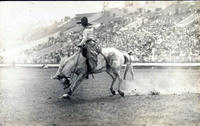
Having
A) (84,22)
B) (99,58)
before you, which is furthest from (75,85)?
(84,22)

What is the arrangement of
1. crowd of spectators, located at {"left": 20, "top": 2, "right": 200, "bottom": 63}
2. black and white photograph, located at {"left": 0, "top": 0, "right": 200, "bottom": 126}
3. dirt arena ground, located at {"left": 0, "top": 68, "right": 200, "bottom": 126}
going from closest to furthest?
dirt arena ground, located at {"left": 0, "top": 68, "right": 200, "bottom": 126}
black and white photograph, located at {"left": 0, "top": 0, "right": 200, "bottom": 126}
crowd of spectators, located at {"left": 20, "top": 2, "right": 200, "bottom": 63}

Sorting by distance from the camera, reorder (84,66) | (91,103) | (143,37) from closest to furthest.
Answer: (91,103) → (84,66) → (143,37)

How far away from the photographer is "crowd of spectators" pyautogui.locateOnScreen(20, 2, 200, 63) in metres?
3.87

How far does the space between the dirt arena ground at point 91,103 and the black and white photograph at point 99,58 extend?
0.4 inches

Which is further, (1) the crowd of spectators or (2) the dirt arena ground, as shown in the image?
(1) the crowd of spectators

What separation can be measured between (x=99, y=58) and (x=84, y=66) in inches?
7.5

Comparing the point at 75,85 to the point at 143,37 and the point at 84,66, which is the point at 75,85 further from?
the point at 143,37

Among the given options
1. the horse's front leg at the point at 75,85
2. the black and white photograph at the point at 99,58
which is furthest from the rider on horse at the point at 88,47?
the horse's front leg at the point at 75,85

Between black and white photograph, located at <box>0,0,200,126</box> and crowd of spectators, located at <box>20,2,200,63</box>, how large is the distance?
11 mm

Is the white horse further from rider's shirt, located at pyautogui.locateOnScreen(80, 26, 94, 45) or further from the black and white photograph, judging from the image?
rider's shirt, located at pyautogui.locateOnScreen(80, 26, 94, 45)

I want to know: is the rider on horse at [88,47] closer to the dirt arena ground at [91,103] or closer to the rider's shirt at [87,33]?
the rider's shirt at [87,33]

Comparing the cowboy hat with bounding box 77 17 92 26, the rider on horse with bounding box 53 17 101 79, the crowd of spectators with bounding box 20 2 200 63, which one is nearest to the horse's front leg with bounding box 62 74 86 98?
the rider on horse with bounding box 53 17 101 79

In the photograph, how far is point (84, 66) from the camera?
3.77 m

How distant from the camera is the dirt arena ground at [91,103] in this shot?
3.34m
